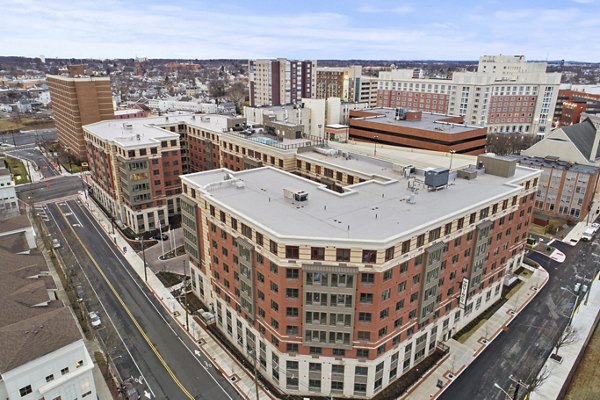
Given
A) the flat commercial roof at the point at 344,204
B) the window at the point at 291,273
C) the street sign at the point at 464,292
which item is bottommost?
the street sign at the point at 464,292

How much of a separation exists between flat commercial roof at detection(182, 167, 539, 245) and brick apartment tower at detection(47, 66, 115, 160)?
10791cm

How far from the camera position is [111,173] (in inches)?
4469

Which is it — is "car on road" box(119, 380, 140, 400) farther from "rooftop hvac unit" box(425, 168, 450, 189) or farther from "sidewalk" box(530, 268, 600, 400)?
"sidewalk" box(530, 268, 600, 400)

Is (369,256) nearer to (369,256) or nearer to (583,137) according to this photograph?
(369,256)

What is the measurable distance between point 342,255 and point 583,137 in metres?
115

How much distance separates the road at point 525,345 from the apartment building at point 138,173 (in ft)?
279

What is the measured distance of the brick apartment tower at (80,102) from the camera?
15625 centimetres

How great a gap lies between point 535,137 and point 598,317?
140 m

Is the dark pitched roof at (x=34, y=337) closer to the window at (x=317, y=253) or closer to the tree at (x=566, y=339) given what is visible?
the window at (x=317, y=253)

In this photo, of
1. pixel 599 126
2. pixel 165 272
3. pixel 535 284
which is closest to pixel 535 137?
pixel 599 126

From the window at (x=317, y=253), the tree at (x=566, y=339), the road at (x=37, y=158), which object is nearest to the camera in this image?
the window at (x=317, y=253)

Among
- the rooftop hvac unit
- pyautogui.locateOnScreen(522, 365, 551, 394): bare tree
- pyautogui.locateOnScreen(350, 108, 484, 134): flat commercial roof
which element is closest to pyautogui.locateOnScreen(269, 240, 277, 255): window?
the rooftop hvac unit

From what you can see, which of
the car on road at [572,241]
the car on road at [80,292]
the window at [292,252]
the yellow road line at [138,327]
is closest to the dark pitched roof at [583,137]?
the car on road at [572,241]

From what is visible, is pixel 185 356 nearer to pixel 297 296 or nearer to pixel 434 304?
pixel 297 296
